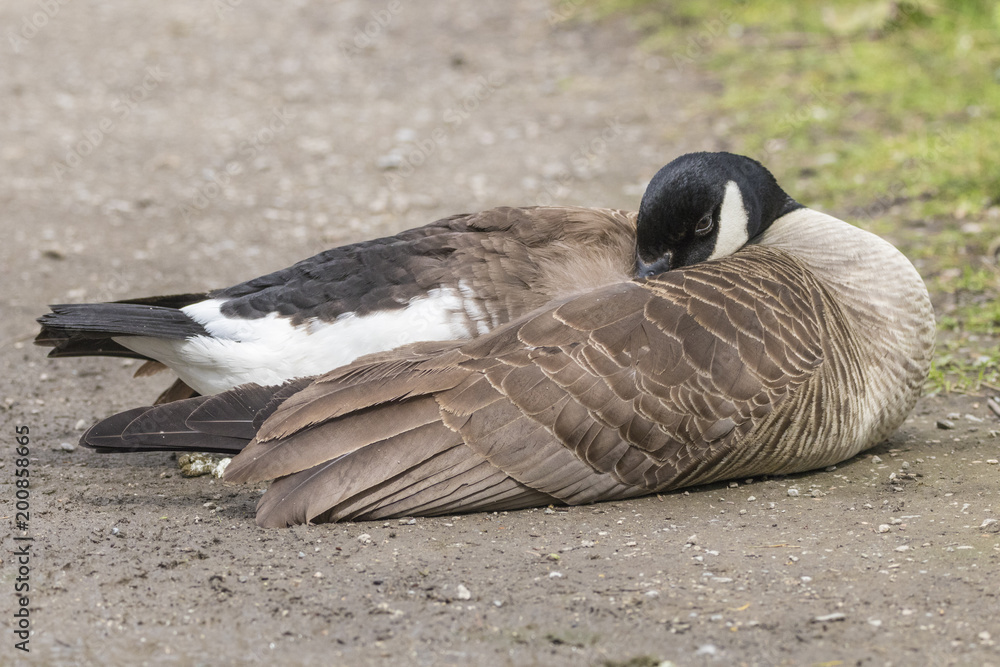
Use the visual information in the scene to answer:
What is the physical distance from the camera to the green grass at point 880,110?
7395 millimetres

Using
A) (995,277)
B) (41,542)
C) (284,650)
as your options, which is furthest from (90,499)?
(995,277)

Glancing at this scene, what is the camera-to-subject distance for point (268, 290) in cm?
488

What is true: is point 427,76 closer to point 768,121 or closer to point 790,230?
point 768,121

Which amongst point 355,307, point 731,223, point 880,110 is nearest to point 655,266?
point 731,223

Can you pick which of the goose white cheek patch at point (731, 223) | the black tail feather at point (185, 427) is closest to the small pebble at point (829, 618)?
the goose white cheek patch at point (731, 223)

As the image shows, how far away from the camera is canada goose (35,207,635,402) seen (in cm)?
465

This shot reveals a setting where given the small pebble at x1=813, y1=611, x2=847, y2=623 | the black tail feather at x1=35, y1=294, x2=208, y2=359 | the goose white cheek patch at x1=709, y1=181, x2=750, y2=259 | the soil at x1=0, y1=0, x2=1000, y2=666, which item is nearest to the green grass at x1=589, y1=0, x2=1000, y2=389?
→ the soil at x1=0, y1=0, x2=1000, y2=666

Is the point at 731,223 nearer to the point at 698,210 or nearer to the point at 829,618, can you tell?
the point at 698,210

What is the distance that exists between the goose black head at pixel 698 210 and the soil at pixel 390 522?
1.14 m

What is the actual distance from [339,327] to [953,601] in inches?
109

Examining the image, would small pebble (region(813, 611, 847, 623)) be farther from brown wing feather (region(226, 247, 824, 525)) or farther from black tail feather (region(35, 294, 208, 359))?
black tail feather (region(35, 294, 208, 359))

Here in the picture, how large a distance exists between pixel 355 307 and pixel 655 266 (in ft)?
4.64

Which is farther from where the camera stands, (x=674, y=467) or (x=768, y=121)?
(x=768, y=121)

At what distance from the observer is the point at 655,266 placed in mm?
4805
